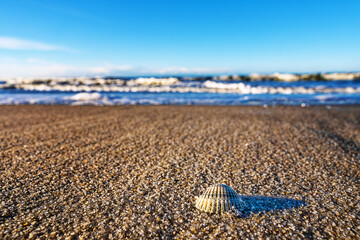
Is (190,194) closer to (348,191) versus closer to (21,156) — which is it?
(348,191)

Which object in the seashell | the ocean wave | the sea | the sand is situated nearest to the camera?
the sand

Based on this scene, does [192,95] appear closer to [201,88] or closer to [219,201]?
[201,88]

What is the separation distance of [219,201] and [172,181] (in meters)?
0.87

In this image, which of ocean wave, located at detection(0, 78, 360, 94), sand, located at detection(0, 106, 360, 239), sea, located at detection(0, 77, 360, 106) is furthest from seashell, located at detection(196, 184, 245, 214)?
ocean wave, located at detection(0, 78, 360, 94)

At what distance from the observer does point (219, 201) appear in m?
2.41

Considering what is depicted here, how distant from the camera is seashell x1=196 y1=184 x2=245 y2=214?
7.83 ft

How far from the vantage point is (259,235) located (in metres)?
2.10

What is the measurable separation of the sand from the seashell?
3.1 inches

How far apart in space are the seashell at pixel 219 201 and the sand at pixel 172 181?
0.26 ft

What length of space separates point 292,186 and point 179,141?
247 cm

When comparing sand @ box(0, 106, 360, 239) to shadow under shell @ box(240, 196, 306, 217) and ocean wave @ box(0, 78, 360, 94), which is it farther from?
ocean wave @ box(0, 78, 360, 94)

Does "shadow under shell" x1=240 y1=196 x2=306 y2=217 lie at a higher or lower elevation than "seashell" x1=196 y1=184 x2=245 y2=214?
lower

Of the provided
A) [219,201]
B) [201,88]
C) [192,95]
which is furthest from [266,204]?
[201,88]

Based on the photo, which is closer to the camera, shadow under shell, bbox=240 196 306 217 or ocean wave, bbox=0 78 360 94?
shadow under shell, bbox=240 196 306 217
